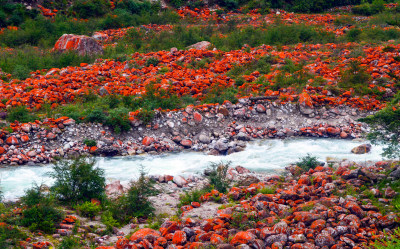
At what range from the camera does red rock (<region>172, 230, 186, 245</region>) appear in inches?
195

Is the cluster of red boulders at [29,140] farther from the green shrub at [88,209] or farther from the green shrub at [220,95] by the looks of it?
the green shrub at [220,95]

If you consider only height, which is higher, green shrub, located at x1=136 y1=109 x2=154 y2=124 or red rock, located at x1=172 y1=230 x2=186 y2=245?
red rock, located at x1=172 y1=230 x2=186 y2=245

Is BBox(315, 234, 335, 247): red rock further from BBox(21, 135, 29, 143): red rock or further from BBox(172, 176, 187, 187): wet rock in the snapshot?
BBox(21, 135, 29, 143): red rock

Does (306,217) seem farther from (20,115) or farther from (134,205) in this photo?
Result: (20,115)

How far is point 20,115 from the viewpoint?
34.4 ft

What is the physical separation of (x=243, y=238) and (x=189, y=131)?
6.32 m

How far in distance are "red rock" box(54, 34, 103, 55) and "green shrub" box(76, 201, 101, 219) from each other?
429 inches

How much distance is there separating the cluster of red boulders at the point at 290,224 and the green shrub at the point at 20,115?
6.46 meters

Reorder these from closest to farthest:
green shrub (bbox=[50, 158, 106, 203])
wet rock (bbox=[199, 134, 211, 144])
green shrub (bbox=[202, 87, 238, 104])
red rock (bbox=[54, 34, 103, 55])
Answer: green shrub (bbox=[50, 158, 106, 203]) → wet rock (bbox=[199, 134, 211, 144]) → green shrub (bbox=[202, 87, 238, 104]) → red rock (bbox=[54, 34, 103, 55])

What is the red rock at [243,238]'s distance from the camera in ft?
15.5

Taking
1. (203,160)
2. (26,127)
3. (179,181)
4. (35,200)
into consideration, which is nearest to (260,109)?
(203,160)

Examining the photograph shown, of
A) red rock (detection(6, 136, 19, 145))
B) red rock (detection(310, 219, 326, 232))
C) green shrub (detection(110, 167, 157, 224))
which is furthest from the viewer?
red rock (detection(6, 136, 19, 145))

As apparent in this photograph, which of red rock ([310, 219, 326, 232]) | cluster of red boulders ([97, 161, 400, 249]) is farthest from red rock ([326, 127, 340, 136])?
red rock ([310, 219, 326, 232])

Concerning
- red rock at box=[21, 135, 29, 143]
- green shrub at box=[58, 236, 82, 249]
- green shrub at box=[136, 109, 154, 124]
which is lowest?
red rock at box=[21, 135, 29, 143]
